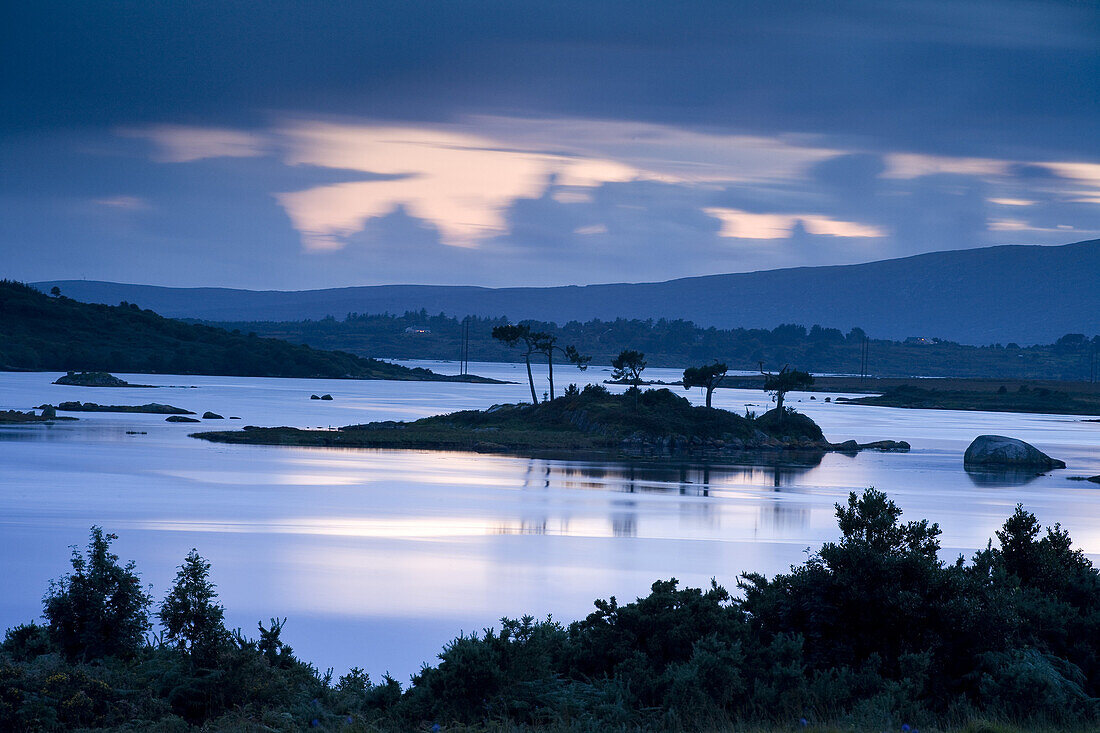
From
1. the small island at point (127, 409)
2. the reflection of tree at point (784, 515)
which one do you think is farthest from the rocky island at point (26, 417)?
the reflection of tree at point (784, 515)

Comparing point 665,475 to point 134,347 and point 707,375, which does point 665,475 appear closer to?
point 707,375

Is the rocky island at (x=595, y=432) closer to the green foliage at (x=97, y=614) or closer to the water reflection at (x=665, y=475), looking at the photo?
the water reflection at (x=665, y=475)

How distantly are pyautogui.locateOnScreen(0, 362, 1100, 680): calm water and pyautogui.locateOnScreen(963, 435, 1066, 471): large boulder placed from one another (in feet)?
2.91

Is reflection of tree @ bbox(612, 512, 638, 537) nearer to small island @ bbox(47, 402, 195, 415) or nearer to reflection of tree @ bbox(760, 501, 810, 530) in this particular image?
reflection of tree @ bbox(760, 501, 810, 530)

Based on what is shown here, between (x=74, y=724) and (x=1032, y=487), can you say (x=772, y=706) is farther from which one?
(x=1032, y=487)

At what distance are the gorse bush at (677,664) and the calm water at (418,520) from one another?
12.9 ft

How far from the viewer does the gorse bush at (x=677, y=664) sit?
1001 cm

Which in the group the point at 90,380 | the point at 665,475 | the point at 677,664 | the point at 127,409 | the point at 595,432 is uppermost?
the point at 90,380

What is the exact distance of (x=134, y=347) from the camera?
151 m

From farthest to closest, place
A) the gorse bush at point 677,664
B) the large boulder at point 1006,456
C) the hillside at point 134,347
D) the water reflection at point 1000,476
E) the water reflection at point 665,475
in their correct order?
the hillside at point 134,347 → the large boulder at point 1006,456 → the water reflection at point 1000,476 → the water reflection at point 665,475 → the gorse bush at point 677,664

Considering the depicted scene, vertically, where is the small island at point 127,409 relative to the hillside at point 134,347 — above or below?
below

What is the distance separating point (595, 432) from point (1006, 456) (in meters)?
20.5

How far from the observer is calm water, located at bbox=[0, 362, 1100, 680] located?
19391 millimetres

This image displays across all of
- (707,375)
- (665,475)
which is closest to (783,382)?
(707,375)
